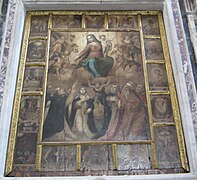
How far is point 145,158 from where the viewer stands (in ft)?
18.2

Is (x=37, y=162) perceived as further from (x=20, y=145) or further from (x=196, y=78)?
(x=196, y=78)

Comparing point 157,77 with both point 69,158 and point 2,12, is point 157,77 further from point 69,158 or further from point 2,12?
point 2,12

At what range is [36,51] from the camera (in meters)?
6.71

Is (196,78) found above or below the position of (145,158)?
above

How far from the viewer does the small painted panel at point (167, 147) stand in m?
5.50

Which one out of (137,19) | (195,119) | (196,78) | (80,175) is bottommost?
(80,175)

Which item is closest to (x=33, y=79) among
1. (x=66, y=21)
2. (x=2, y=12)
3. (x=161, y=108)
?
(x=66, y=21)

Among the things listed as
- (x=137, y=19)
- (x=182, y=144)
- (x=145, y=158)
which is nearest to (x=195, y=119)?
Result: (x=182, y=144)

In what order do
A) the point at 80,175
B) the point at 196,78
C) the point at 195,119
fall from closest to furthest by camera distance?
the point at 80,175 → the point at 195,119 → the point at 196,78

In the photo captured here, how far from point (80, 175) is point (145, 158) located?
3.26ft

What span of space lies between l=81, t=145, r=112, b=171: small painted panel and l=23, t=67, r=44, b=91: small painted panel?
54.7 inches

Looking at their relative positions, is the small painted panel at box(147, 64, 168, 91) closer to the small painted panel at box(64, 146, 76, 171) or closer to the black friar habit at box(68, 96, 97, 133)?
the black friar habit at box(68, 96, 97, 133)

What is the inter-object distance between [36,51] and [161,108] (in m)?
2.44

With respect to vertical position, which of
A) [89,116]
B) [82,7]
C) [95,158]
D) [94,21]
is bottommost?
[95,158]
